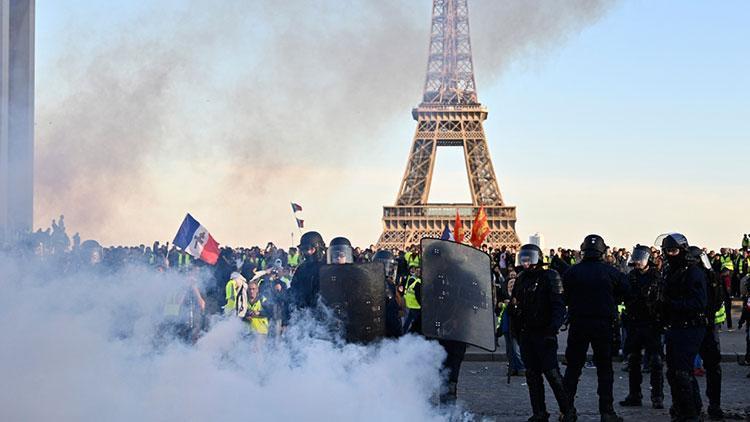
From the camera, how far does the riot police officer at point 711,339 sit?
10.0m

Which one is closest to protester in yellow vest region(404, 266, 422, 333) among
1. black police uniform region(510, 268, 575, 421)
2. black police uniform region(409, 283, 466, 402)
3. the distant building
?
black police uniform region(409, 283, 466, 402)

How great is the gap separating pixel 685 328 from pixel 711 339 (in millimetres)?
1188

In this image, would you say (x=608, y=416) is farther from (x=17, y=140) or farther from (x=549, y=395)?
(x=17, y=140)

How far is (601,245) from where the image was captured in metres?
10.1

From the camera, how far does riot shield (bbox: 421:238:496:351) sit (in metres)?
8.73

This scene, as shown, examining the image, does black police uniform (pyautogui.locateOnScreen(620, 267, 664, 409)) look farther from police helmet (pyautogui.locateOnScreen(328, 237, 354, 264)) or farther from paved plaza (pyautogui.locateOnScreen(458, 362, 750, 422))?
police helmet (pyautogui.locateOnScreen(328, 237, 354, 264))

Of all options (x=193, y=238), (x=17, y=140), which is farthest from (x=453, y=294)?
(x=193, y=238)

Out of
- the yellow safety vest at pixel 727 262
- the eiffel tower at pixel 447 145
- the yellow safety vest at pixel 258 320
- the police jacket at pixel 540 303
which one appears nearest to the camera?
the police jacket at pixel 540 303

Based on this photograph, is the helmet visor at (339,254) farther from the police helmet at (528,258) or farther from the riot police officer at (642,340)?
the riot police officer at (642,340)

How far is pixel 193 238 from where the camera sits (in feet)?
48.5

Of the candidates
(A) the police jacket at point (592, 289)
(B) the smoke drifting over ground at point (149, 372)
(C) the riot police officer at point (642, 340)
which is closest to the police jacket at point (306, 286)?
(B) the smoke drifting over ground at point (149, 372)

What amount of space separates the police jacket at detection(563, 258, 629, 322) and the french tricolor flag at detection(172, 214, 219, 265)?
250 inches

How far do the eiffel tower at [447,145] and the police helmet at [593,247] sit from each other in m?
53.2

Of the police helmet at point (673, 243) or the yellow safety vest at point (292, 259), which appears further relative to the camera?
the yellow safety vest at point (292, 259)
